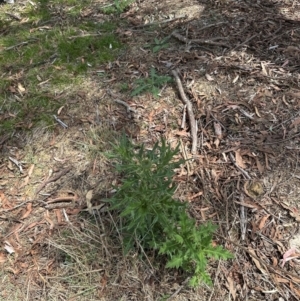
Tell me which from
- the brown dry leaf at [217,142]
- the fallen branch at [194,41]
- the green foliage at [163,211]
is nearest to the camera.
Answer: the green foliage at [163,211]

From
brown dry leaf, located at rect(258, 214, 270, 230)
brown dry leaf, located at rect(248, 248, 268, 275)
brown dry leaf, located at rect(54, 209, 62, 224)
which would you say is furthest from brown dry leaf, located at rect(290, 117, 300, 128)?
brown dry leaf, located at rect(54, 209, 62, 224)

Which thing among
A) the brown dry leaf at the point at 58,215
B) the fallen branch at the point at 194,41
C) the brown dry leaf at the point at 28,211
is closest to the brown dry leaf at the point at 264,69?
the fallen branch at the point at 194,41

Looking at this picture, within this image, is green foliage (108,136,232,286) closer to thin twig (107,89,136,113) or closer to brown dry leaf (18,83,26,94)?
thin twig (107,89,136,113)

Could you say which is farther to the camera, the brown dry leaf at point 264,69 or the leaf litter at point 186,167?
the brown dry leaf at point 264,69

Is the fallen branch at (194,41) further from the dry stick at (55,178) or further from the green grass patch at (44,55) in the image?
the dry stick at (55,178)

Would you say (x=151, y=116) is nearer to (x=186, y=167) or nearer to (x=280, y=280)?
(x=186, y=167)

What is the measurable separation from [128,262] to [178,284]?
1.18 ft

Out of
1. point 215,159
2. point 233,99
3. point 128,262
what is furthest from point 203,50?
point 128,262

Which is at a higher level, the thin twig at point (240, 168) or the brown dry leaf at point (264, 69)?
the brown dry leaf at point (264, 69)

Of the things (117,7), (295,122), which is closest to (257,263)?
(295,122)

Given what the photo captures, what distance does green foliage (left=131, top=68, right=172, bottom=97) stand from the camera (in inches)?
138

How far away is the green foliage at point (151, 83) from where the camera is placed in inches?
138

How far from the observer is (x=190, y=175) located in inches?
115

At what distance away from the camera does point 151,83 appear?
11.6 ft
